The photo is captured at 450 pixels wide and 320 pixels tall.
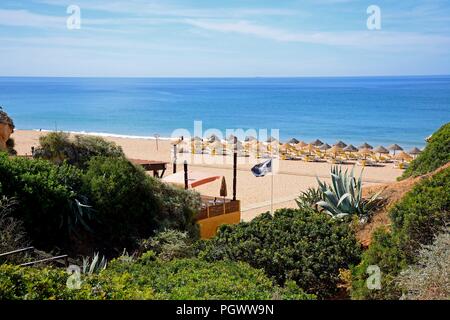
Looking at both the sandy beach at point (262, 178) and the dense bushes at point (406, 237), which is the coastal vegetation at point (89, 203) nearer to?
the dense bushes at point (406, 237)

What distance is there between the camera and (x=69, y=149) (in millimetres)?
11414

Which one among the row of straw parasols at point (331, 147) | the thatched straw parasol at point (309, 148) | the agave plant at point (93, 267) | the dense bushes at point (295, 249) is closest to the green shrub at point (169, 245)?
the dense bushes at point (295, 249)

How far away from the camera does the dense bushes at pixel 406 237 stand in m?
6.53

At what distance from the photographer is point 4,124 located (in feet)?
42.9

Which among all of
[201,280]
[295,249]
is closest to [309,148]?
[295,249]

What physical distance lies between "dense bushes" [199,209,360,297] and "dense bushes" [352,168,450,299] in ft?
1.92

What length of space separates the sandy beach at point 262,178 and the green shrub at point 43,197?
911 cm

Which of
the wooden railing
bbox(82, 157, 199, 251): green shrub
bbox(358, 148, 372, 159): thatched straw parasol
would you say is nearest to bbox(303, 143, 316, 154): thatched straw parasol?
bbox(358, 148, 372, 159): thatched straw parasol

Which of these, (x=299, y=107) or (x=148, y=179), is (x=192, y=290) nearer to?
(x=148, y=179)

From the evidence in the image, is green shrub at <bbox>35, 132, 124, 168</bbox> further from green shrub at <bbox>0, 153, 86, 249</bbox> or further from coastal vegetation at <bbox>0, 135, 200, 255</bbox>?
green shrub at <bbox>0, 153, 86, 249</bbox>

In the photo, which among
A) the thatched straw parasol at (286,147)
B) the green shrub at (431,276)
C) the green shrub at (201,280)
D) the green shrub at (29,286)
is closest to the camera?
the green shrub at (29,286)

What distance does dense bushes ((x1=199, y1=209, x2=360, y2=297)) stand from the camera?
24.8 feet

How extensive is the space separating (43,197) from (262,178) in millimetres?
19209
